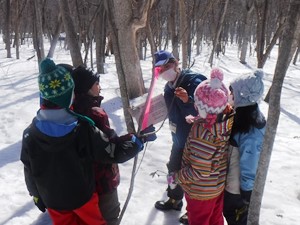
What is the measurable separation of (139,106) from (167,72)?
2.46 ft

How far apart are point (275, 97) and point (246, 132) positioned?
0.30 metres

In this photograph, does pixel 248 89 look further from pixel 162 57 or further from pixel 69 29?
pixel 69 29

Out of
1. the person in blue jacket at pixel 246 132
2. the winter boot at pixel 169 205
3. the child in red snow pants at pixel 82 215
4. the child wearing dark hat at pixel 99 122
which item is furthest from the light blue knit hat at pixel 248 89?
the winter boot at pixel 169 205

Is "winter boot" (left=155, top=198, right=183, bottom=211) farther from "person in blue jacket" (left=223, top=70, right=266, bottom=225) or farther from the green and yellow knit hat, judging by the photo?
the green and yellow knit hat

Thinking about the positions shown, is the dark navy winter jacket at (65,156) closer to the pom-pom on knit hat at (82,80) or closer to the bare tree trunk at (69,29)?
the pom-pom on knit hat at (82,80)

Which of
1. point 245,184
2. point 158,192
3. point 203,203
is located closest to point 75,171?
point 203,203

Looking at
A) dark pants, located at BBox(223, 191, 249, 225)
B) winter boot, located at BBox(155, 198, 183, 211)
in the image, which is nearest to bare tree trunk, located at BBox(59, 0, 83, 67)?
winter boot, located at BBox(155, 198, 183, 211)

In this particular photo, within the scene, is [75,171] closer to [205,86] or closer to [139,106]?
[139,106]

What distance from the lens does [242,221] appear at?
212 centimetres

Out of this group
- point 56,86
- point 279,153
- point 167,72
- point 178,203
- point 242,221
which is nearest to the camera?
point 56,86

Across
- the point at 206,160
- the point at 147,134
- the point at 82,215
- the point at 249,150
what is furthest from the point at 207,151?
the point at 82,215

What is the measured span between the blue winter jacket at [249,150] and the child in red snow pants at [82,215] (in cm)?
84

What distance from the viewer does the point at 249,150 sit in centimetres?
185

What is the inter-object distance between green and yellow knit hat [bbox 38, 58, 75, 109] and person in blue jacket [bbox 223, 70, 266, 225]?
3.08 ft
